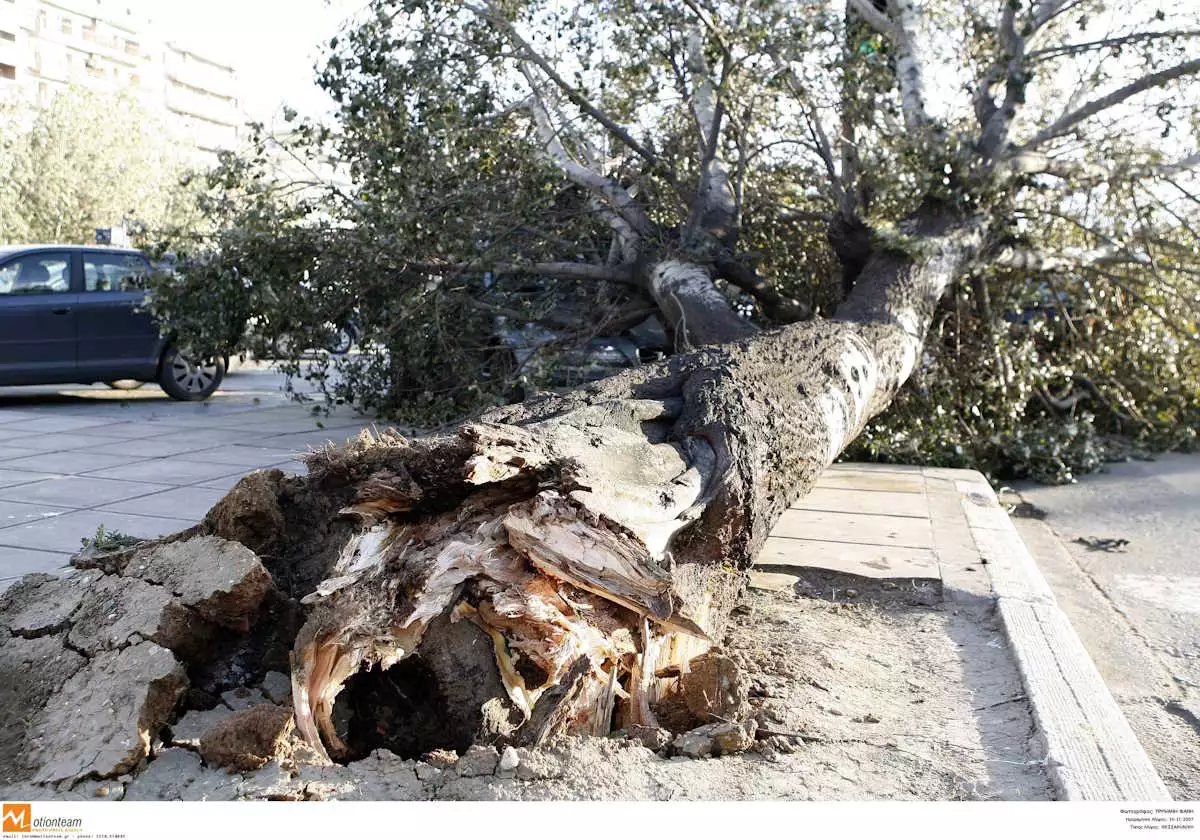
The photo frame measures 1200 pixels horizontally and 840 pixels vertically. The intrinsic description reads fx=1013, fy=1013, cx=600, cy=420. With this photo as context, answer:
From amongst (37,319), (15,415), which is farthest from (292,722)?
(37,319)

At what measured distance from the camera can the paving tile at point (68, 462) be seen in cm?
692

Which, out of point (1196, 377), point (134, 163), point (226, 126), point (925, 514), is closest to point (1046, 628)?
point (925, 514)

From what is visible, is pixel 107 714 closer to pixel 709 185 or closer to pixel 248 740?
pixel 248 740

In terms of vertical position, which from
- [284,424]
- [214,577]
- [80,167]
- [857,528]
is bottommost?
[284,424]

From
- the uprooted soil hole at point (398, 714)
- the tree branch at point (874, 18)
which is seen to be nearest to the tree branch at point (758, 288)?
the tree branch at point (874, 18)

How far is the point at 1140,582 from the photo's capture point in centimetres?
559

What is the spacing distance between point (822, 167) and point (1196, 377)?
3792 millimetres

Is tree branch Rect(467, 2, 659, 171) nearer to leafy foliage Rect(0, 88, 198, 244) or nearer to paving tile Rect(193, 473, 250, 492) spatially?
paving tile Rect(193, 473, 250, 492)

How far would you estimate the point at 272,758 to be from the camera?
255cm

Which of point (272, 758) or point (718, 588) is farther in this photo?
point (718, 588)

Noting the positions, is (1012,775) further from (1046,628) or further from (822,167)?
(822,167)

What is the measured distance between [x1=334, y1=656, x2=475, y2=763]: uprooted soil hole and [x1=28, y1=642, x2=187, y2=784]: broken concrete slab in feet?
1.57

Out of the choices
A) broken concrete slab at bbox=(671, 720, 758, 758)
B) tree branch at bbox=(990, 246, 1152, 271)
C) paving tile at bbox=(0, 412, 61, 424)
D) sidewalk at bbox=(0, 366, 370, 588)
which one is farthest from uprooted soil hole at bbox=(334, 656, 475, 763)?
paving tile at bbox=(0, 412, 61, 424)

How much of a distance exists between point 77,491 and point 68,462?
1203 mm
